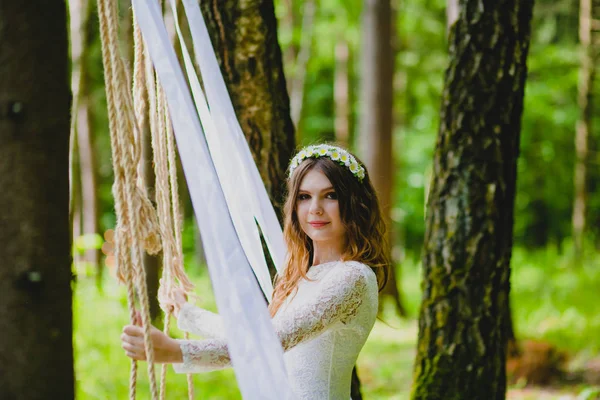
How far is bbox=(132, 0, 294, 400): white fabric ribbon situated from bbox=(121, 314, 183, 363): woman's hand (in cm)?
12

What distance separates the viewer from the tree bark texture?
2.58 meters

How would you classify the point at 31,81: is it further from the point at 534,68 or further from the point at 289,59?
the point at 534,68

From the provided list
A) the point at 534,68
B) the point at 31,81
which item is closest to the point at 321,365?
the point at 31,81

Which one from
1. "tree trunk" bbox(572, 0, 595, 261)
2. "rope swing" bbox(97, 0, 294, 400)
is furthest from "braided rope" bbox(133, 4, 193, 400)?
"tree trunk" bbox(572, 0, 595, 261)

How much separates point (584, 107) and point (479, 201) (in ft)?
23.8

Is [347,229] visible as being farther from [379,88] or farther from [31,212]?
[379,88]

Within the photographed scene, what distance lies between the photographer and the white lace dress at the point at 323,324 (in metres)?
1.69

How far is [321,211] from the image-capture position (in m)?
1.94

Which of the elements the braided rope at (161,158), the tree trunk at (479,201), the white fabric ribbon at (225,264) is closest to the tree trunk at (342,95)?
the tree trunk at (479,201)

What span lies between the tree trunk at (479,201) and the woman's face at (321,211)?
2.71ft

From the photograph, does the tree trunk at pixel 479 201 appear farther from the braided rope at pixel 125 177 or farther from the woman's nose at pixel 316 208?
the braided rope at pixel 125 177

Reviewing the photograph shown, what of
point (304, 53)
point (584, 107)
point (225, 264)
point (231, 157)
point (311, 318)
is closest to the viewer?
point (225, 264)

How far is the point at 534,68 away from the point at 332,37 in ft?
10.7

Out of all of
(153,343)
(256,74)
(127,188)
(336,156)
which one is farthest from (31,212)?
(256,74)
